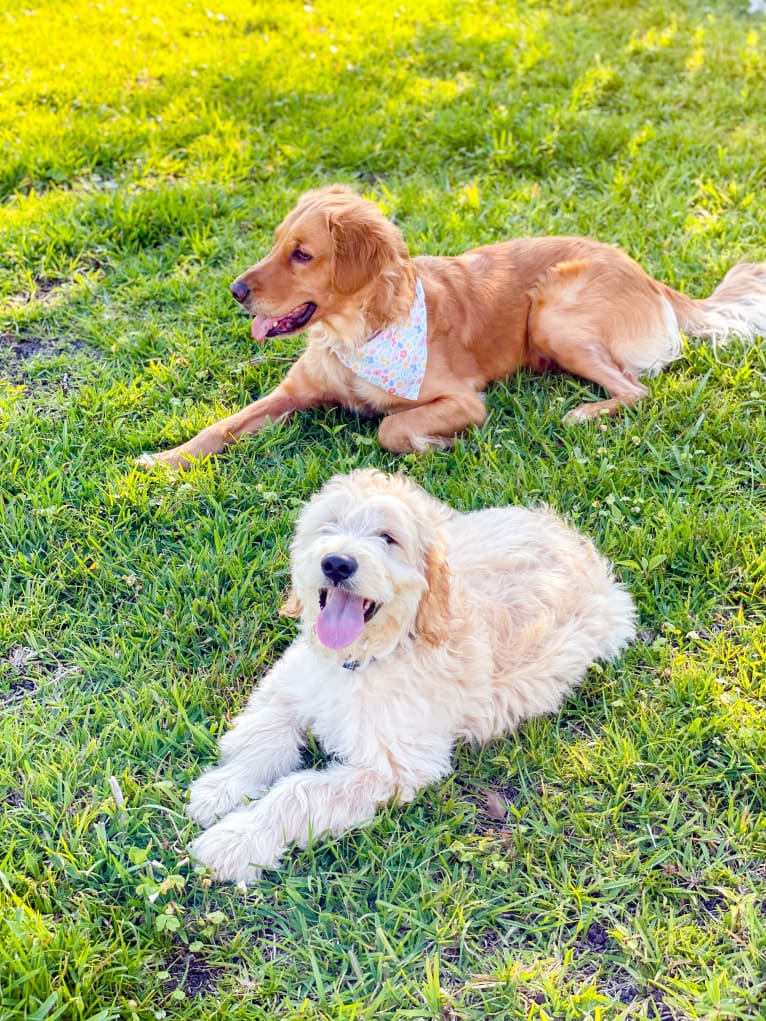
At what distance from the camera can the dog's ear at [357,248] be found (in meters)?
4.22

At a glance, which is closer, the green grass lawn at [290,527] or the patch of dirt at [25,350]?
the green grass lawn at [290,527]

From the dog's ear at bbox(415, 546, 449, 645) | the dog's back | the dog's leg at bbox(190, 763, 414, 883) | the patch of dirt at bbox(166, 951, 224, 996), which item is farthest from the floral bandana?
the patch of dirt at bbox(166, 951, 224, 996)

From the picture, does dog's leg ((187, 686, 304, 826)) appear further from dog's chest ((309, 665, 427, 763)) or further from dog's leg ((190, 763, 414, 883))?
dog's chest ((309, 665, 427, 763))

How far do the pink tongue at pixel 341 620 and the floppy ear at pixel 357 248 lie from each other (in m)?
1.93

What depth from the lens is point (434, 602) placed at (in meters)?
2.89

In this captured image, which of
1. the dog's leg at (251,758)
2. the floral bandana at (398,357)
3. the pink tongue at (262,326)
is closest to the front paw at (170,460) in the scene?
the pink tongue at (262,326)

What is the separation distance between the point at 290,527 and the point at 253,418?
2.54 feet

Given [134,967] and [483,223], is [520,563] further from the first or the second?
[483,223]

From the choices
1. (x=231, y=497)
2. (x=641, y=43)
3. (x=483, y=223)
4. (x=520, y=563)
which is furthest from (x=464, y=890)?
(x=641, y=43)

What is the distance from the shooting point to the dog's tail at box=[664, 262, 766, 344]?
4.89m

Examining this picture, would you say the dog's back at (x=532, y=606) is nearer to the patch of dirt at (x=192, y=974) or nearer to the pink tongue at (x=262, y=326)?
the patch of dirt at (x=192, y=974)

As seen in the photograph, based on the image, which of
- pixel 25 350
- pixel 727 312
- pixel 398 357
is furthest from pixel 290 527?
pixel 727 312

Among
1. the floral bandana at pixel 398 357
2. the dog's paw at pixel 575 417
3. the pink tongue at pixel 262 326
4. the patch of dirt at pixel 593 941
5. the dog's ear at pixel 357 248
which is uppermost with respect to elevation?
the dog's ear at pixel 357 248

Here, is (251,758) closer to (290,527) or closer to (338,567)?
(338,567)
